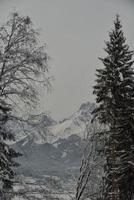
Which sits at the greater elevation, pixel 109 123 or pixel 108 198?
pixel 109 123

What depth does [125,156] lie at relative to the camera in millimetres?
25750

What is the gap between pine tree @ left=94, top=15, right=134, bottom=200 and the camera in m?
24.9

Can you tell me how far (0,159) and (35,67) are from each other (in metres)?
3.02

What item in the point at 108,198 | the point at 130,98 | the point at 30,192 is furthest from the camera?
the point at 130,98

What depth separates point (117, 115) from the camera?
25.8m

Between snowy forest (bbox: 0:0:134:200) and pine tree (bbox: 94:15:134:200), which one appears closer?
snowy forest (bbox: 0:0:134:200)

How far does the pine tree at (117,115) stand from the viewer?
2486 cm

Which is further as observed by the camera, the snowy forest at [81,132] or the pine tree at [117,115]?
the pine tree at [117,115]

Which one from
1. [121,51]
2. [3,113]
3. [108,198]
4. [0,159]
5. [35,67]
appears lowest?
[108,198]

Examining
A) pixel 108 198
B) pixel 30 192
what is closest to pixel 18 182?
pixel 30 192

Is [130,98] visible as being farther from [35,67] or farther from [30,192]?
[30,192]

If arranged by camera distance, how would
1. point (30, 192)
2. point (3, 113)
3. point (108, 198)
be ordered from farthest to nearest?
point (108, 198) → point (3, 113) → point (30, 192)

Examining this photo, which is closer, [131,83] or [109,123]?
[109,123]

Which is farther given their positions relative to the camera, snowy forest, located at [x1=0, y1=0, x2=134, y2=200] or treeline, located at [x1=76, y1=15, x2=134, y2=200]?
treeline, located at [x1=76, y1=15, x2=134, y2=200]
